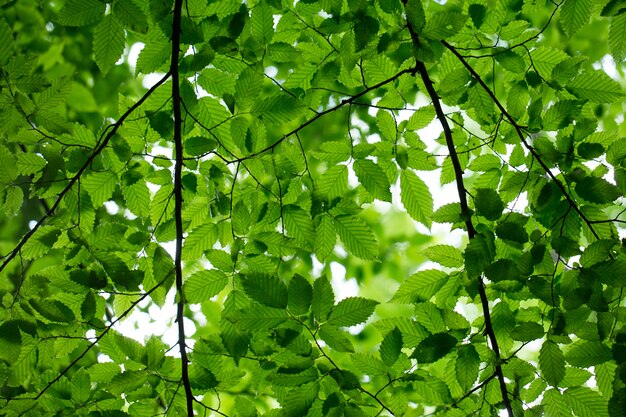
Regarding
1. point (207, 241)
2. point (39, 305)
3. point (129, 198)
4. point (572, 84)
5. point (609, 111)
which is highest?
point (609, 111)

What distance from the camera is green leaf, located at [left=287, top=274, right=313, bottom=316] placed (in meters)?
1.13

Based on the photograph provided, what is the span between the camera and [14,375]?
53.2 inches

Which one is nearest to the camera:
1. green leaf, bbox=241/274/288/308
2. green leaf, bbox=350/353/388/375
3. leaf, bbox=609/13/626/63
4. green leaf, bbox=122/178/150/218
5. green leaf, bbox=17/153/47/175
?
green leaf, bbox=241/274/288/308

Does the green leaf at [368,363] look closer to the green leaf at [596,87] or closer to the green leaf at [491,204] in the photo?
the green leaf at [491,204]

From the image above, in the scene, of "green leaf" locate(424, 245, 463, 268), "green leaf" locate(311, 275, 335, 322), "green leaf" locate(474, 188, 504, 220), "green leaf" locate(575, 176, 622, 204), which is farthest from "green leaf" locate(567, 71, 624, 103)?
"green leaf" locate(311, 275, 335, 322)

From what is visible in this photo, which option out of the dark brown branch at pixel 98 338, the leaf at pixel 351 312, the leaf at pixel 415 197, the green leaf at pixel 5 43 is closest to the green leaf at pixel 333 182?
the leaf at pixel 415 197

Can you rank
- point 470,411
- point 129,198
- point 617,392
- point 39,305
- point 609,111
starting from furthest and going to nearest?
point 609,111 → point 129,198 → point 470,411 → point 39,305 → point 617,392

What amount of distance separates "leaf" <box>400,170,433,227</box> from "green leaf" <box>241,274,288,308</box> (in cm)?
56

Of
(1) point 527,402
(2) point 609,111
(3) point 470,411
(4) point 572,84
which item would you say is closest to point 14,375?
(3) point 470,411

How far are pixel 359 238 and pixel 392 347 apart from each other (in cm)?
32

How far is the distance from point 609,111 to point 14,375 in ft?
12.9

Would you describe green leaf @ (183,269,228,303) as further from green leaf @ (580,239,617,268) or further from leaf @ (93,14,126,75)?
green leaf @ (580,239,617,268)

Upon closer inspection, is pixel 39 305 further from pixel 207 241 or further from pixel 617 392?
pixel 617 392

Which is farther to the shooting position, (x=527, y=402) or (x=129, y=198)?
(x=129, y=198)
